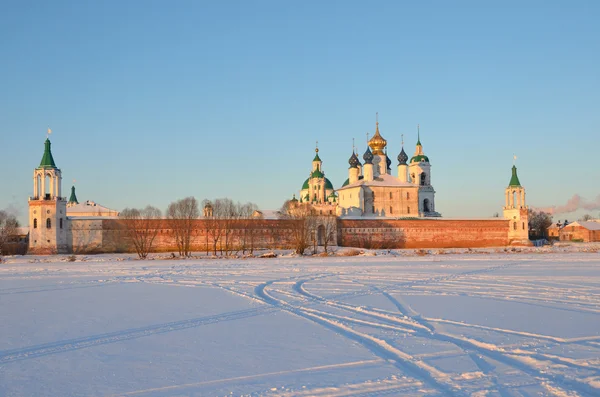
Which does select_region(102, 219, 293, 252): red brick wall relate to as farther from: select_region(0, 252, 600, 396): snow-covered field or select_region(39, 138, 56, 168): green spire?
select_region(0, 252, 600, 396): snow-covered field

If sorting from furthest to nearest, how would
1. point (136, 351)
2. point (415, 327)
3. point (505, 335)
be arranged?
point (415, 327) < point (505, 335) < point (136, 351)

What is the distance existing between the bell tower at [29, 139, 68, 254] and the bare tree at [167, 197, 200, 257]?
23.7 feet

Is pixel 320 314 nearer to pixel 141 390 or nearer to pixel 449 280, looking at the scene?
pixel 141 390

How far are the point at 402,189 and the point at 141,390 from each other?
49919 millimetres

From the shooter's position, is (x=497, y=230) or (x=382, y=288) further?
(x=497, y=230)

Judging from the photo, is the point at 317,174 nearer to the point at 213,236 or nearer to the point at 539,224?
the point at 213,236

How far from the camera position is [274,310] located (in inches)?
445

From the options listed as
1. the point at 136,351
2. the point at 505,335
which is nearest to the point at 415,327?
the point at 505,335

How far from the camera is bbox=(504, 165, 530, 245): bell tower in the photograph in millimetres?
51656

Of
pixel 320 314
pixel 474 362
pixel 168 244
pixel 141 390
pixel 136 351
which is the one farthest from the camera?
pixel 168 244

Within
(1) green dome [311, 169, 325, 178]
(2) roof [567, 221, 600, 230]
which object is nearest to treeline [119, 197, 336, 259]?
(1) green dome [311, 169, 325, 178]

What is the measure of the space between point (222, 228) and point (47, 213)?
11.7 meters

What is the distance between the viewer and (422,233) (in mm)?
49375

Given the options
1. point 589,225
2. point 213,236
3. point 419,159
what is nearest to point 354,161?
point 419,159
